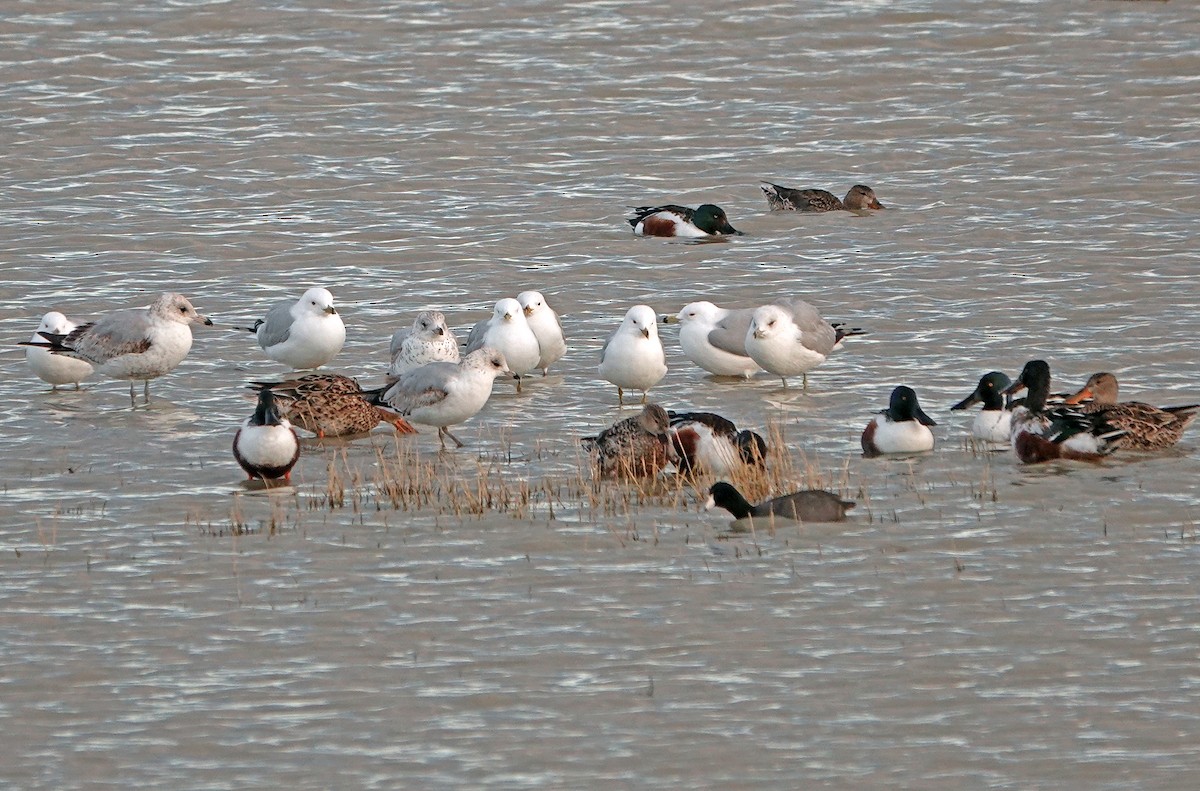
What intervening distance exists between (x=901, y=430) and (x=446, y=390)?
314cm

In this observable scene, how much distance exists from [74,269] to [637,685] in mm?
13299

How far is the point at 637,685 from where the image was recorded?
902 cm

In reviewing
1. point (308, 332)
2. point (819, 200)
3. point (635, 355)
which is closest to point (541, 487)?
point (635, 355)

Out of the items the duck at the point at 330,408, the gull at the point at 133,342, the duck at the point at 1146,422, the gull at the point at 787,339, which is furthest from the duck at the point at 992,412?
the gull at the point at 133,342

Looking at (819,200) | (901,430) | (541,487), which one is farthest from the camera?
(819,200)

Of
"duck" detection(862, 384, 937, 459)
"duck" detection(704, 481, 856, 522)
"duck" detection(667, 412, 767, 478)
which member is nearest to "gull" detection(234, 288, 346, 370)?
"duck" detection(667, 412, 767, 478)

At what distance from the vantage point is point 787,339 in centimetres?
1566

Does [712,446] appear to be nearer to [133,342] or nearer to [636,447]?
[636,447]

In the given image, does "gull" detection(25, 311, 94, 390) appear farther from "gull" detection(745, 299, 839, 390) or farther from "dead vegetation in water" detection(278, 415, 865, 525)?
"gull" detection(745, 299, 839, 390)

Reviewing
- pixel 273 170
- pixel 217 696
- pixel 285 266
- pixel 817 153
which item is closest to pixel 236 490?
pixel 217 696

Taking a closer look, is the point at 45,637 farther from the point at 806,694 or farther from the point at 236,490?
the point at 806,694

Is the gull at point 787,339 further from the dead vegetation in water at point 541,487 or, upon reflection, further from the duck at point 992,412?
the dead vegetation in water at point 541,487

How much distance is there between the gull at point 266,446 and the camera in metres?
12.5

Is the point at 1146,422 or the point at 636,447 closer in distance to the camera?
the point at 636,447
